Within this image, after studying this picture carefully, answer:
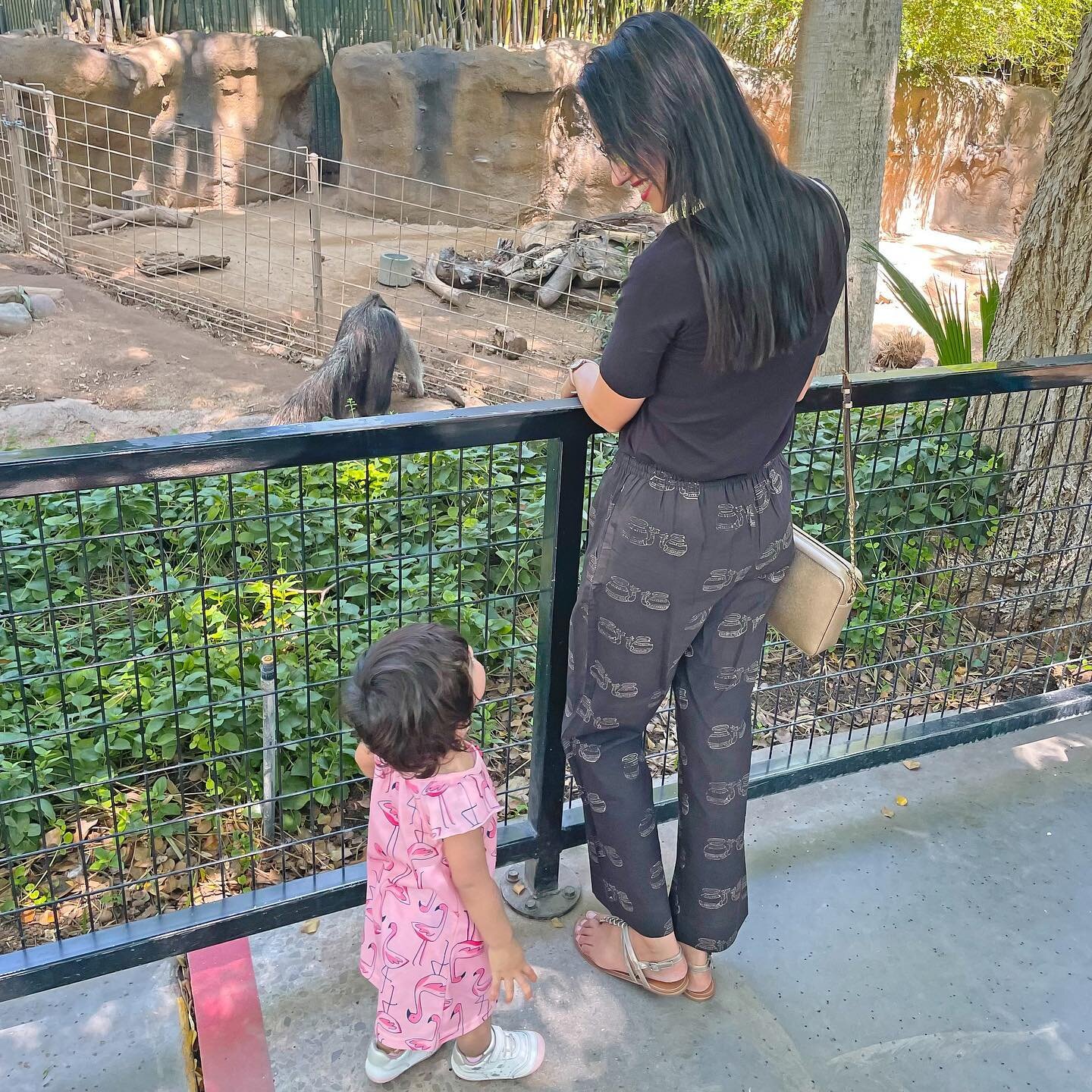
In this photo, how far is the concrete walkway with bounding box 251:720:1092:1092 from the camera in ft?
6.28

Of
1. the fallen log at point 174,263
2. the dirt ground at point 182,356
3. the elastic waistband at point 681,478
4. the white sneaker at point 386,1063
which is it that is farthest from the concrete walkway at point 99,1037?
the fallen log at point 174,263

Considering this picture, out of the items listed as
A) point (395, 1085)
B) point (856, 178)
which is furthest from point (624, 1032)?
point (856, 178)

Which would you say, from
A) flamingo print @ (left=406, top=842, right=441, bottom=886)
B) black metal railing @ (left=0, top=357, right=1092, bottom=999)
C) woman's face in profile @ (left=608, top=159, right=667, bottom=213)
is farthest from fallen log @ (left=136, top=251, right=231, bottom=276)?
flamingo print @ (left=406, top=842, right=441, bottom=886)

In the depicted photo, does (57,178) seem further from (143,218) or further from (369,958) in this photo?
(369,958)

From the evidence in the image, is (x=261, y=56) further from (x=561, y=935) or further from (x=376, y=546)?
(x=561, y=935)

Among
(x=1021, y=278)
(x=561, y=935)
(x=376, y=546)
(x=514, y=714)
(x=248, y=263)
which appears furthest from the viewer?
(x=248, y=263)

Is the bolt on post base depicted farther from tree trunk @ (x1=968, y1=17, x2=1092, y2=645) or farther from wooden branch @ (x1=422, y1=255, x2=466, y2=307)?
wooden branch @ (x1=422, y1=255, x2=466, y2=307)

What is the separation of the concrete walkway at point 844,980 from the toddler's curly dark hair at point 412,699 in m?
0.67

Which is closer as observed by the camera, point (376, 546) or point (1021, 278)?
point (376, 546)

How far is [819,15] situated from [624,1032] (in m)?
5.12

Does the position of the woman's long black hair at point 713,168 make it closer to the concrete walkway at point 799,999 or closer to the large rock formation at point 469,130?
the concrete walkway at point 799,999

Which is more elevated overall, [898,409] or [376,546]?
[898,409]

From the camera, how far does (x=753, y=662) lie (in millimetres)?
1883

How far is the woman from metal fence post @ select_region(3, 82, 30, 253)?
909 cm
